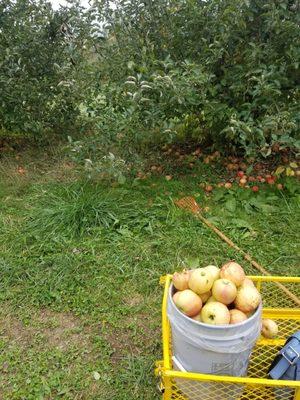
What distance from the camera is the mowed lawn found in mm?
2229

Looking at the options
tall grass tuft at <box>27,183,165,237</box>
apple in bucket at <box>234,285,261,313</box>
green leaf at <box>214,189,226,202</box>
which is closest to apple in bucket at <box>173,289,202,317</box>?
apple in bucket at <box>234,285,261,313</box>

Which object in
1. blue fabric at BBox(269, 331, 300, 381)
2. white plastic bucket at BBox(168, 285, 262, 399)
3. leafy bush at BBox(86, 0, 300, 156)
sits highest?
leafy bush at BBox(86, 0, 300, 156)

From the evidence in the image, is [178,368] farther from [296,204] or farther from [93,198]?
[296,204]

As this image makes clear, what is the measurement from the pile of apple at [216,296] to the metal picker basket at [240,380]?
18cm

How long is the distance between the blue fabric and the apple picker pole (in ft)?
3.04

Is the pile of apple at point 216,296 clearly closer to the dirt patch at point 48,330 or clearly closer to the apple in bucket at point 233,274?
the apple in bucket at point 233,274

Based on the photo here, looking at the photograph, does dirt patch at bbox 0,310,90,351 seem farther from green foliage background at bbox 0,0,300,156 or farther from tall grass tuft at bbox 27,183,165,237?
green foliage background at bbox 0,0,300,156

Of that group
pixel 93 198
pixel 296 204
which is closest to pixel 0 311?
pixel 93 198

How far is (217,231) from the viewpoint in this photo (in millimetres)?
3279

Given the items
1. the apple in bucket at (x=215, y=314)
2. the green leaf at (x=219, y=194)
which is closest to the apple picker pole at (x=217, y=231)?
the green leaf at (x=219, y=194)

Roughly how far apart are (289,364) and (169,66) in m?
2.49

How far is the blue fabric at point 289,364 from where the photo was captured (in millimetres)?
1663

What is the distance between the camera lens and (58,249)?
123 inches

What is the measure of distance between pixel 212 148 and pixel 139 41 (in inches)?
51.9
